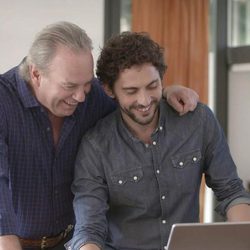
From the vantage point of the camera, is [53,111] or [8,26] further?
[8,26]

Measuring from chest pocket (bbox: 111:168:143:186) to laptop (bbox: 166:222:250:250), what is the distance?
0.46 metres

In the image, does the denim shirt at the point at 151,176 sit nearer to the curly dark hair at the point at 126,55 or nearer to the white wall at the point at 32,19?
the curly dark hair at the point at 126,55

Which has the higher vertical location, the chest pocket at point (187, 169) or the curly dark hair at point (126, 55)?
the curly dark hair at point (126, 55)

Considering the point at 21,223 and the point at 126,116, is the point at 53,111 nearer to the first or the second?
the point at 126,116

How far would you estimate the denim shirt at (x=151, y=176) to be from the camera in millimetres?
1726

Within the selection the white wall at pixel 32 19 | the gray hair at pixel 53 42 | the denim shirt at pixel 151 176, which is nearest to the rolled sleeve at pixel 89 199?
the denim shirt at pixel 151 176

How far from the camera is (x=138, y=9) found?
11.5ft

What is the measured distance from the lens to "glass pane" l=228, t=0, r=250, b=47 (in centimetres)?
385

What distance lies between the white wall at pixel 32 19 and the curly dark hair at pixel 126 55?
1124 mm

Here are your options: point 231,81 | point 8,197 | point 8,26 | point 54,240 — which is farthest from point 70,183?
point 231,81

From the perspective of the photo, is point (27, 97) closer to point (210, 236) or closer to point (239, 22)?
point (210, 236)

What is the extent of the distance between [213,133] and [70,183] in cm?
53

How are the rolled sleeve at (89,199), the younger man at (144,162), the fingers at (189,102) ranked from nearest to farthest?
1. the rolled sleeve at (89,199)
2. the younger man at (144,162)
3. the fingers at (189,102)

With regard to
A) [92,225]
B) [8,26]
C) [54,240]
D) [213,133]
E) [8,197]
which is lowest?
[54,240]
